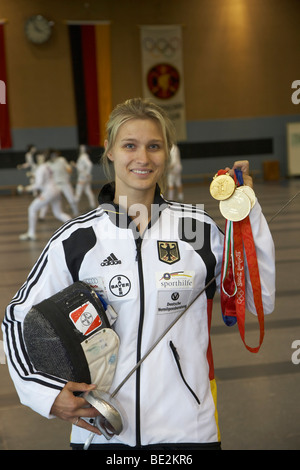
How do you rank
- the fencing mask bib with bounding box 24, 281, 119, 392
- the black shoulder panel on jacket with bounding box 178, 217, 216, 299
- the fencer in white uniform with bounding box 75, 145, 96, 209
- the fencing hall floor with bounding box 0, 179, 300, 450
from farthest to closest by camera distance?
1. the fencer in white uniform with bounding box 75, 145, 96, 209
2. the fencing hall floor with bounding box 0, 179, 300, 450
3. the black shoulder panel on jacket with bounding box 178, 217, 216, 299
4. the fencing mask bib with bounding box 24, 281, 119, 392

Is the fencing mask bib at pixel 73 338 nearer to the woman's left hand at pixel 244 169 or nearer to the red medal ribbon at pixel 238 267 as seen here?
the red medal ribbon at pixel 238 267

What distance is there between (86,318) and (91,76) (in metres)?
17.2

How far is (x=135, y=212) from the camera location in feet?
5.59

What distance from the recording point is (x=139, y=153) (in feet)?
5.25

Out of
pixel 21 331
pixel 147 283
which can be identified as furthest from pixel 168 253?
pixel 21 331

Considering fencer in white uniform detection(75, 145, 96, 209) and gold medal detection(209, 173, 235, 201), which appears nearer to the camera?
gold medal detection(209, 173, 235, 201)

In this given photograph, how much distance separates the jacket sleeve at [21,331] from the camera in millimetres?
1449

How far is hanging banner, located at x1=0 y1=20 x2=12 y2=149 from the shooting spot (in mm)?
16875

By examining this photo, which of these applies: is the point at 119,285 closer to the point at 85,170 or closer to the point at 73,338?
the point at 73,338

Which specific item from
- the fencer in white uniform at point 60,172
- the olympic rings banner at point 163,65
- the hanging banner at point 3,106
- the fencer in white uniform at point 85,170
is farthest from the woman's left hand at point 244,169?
the olympic rings banner at point 163,65

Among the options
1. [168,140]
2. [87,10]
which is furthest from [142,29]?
[168,140]

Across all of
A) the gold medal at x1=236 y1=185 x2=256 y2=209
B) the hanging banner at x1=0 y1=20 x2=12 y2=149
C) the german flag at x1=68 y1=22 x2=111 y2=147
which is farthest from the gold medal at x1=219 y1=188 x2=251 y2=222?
the hanging banner at x1=0 y1=20 x2=12 y2=149

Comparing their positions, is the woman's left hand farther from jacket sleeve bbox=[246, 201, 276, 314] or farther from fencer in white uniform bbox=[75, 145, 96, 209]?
fencer in white uniform bbox=[75, 145, 96, 209]
